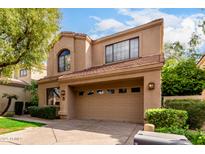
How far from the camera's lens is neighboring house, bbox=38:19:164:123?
11139mm

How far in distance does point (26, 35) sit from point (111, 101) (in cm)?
623

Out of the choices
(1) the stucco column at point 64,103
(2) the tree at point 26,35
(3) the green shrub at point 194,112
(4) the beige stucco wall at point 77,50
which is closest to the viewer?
(3) the green shrub at point 194,112

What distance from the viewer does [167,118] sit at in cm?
848

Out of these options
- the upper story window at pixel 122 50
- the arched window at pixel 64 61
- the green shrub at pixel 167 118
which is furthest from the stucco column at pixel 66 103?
the green shrub at pixel 167 118

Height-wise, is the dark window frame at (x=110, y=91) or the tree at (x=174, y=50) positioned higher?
the tree at (x=174, y=50)

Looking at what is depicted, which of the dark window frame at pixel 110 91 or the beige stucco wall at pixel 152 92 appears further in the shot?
the dark window frame at pixel 110 91

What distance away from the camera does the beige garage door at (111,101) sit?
39.2 feet

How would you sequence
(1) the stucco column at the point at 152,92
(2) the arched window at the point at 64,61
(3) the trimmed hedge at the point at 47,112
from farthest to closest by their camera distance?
(2) the arched window at the point at 64,61
(3) the trimmed hedge at the point at 47,112
(1) the stucco column at the point at 152,92

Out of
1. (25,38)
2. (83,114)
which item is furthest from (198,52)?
(25,38)

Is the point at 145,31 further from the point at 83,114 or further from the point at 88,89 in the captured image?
the point at 83,114

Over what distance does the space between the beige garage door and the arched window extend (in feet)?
10.6

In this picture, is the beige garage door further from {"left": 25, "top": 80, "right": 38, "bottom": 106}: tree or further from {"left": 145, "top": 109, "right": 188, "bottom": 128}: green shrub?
{"left": 25, "top": 80, "right": 38, "bottom": 106}: tree

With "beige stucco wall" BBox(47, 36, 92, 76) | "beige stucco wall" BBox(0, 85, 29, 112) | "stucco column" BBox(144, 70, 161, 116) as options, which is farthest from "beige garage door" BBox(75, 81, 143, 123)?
"beige stucco wall" BBox(0, 85, 29, 112)

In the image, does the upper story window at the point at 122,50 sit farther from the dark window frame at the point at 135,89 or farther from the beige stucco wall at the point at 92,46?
the dark window frame at the point at 135,89
